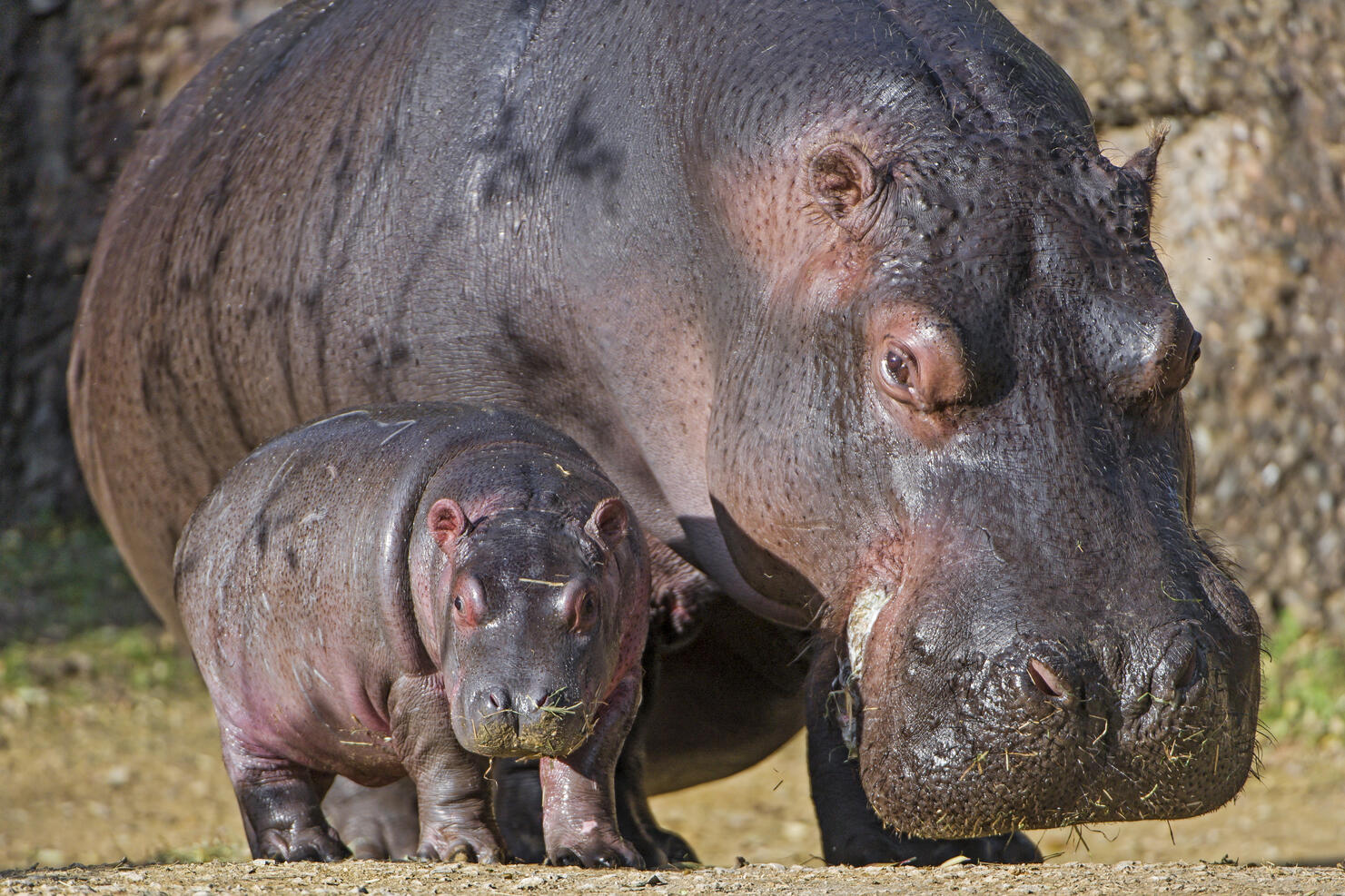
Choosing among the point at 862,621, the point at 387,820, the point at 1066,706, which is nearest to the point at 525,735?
the point at 862,621

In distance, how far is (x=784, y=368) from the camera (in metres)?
3.58

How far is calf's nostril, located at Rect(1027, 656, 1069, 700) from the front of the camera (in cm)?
303

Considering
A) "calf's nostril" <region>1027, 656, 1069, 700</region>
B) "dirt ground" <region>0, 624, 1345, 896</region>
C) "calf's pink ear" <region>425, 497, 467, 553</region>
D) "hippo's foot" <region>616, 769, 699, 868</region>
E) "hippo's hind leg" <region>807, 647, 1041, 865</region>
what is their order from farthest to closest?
"dirt ground" <region>0, 624, 1345, 896</region> → "hippo's foot" <region>616, 769, 699, 868</region> → "hippo's hind leg" <region>807, 647, 1041, 865</region> → "calf's pink ear" <region>425, 497, 467, 553</region> → "calf's nostril" <region>1027, 656, 1069, 700</region>

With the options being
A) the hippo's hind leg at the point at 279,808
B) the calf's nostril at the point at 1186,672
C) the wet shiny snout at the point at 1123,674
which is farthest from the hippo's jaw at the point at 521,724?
the calf's nostril at the point at 1186,672

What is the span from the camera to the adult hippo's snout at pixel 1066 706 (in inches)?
121

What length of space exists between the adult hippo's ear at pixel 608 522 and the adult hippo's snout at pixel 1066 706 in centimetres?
61

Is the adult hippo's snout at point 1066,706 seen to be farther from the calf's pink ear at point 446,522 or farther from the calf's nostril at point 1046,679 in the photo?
the calf's pink ear at point 446,522

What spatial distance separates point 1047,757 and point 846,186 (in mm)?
1220

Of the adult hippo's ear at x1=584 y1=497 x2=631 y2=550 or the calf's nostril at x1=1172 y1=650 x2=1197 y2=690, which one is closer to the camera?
the calf's nostril at x1=1172 y1=650 x2=1197 y2=690

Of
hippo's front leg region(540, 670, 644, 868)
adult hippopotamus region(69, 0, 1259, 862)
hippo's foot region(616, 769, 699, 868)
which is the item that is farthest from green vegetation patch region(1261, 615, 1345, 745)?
hippo's front leg region(540, 670, 644, 868)

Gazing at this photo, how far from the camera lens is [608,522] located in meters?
3.44

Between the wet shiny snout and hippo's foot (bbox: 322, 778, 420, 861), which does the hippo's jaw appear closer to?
the wet shiny snout

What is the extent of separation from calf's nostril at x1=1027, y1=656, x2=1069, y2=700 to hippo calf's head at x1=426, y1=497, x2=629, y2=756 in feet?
2.69

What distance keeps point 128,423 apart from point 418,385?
4.45ft
